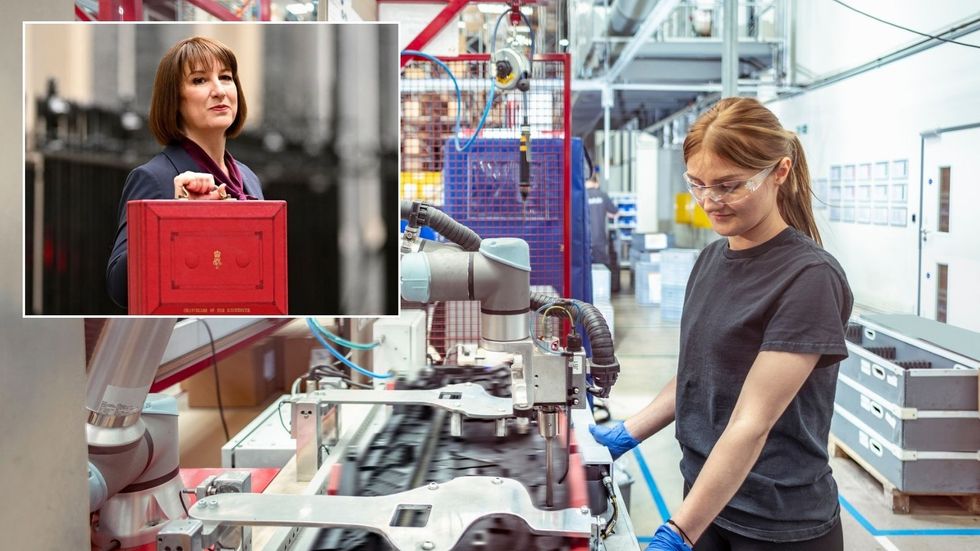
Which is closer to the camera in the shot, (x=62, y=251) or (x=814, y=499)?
(x=62, y=251)

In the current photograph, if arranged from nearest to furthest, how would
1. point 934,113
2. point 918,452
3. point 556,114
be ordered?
point 556,114
point 918,452
point 934,113

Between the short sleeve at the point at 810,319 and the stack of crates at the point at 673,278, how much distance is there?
6134mm

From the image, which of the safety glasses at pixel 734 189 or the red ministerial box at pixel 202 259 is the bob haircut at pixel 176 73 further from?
the safety glasses at pixel 734 189

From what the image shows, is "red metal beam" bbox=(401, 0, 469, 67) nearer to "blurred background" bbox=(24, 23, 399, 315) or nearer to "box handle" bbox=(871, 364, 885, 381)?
"blurred background" bbox=(24, 23, 399, 315)

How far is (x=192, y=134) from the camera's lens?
0.55 m

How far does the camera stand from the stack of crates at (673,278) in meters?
7.26

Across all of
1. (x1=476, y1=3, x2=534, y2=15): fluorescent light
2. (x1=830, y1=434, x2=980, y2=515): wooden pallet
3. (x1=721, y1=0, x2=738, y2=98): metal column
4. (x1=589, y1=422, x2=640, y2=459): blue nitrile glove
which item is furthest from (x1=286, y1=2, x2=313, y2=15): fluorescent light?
(x1=721, y1=0, x2=738, y2=98): metal column

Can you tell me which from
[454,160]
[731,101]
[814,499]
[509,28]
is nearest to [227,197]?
[731,101]

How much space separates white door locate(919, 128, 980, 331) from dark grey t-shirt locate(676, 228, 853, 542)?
4458 mm

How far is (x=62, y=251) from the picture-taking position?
1.70 feet

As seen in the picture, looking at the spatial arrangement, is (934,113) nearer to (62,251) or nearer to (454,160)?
(454,160)

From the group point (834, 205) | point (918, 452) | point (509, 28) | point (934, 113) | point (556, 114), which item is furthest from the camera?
point (834, 205)

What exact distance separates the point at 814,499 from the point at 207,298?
3.48 ft

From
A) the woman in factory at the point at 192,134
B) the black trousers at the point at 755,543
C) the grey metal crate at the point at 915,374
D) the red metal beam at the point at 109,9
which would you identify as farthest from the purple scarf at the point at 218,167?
the grey metal crate at the point at 915,374
